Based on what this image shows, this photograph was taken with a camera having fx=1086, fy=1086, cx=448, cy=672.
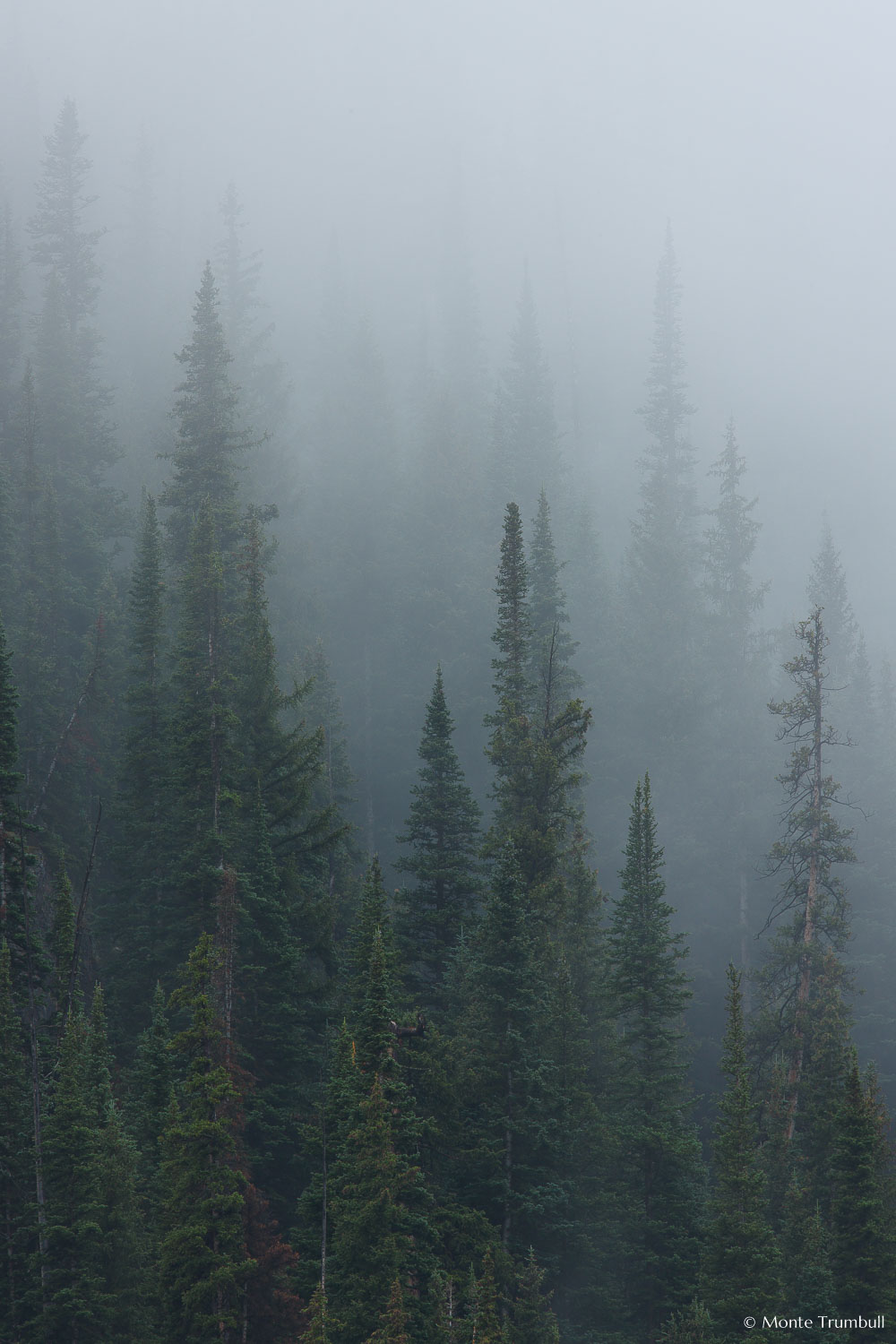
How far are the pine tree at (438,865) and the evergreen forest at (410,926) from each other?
0.41 feet

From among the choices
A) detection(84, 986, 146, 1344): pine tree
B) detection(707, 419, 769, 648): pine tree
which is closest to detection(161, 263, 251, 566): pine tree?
detection(84, 986, 146, 1344): pine tree

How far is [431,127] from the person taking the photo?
14325cm

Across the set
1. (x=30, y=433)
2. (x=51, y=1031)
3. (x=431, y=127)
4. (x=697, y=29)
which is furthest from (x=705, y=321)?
(x=51, y=1031)

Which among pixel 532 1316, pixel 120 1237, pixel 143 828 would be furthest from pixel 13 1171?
pixel 143 828

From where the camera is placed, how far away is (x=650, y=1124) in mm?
25203

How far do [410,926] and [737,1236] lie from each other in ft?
38.5

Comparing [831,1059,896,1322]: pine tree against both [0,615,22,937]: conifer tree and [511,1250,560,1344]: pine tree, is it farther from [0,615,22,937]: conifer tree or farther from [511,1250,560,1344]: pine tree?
[0,615,22,937]: conifer tree

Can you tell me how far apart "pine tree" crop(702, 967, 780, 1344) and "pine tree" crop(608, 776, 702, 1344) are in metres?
2.89

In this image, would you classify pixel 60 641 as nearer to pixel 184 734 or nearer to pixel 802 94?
pixel 184 734

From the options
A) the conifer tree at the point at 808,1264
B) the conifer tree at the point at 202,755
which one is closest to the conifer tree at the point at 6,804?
the conifer tree at the point at 202,755

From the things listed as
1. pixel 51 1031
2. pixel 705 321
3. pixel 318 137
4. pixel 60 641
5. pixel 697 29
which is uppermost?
pixel 697 29

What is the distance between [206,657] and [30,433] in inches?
981

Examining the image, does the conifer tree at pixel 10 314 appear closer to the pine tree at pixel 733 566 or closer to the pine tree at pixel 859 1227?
the pine tree at pixel 733 566

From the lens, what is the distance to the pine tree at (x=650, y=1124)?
79.9 ft
